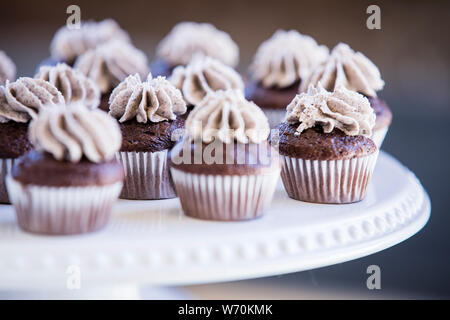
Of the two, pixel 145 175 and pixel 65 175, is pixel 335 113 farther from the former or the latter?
pixel 65 175

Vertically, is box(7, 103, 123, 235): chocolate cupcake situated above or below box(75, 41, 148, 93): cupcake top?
below

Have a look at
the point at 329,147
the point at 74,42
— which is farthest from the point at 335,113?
the point at 74,42

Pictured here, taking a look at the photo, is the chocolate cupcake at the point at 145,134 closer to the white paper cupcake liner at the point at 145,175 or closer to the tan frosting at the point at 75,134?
the white paper cupcake liner at the point at 145,175

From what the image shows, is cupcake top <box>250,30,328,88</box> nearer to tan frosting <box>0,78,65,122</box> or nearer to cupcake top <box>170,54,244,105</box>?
cupcake top <box>170,54,244,105</box>

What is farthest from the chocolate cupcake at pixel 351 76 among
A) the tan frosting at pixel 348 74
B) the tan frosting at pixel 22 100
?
the tan frosting at pixel 22 100

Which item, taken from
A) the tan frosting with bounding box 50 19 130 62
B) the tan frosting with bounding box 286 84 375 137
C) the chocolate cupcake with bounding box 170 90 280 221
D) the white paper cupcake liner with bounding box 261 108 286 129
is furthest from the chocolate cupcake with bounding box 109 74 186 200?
the tan frosting with bounding box 50 19 130 62

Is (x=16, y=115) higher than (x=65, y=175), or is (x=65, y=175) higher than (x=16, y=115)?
(x=16, y=115)
